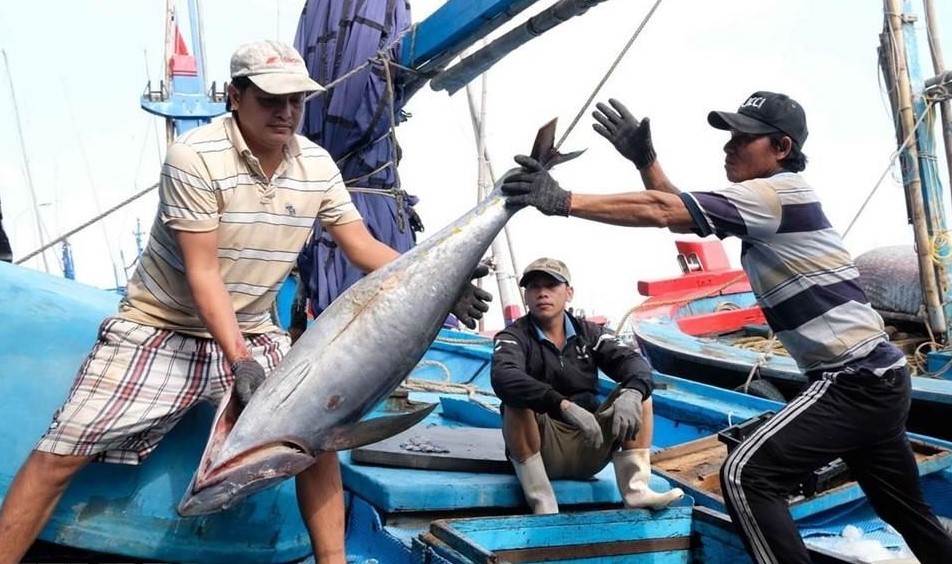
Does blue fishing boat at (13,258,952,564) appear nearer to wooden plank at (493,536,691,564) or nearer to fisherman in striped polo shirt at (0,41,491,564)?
wooden plank at (493,536,691,564)

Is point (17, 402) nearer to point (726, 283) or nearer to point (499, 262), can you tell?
point (499, 262)

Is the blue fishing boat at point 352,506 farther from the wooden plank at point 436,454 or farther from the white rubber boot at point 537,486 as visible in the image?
the white rubber boot at point 537,486

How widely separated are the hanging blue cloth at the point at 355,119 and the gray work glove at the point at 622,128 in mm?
2464

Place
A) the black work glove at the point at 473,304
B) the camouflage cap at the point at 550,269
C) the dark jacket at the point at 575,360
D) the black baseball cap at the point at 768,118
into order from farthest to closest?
the camouflage cap at the point at 550,269, the dark jacket at the point at 575,360, the black baseball cap at the point at 768,118, the black work glove at the point at 473,304

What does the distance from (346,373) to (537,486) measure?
1.09 meters

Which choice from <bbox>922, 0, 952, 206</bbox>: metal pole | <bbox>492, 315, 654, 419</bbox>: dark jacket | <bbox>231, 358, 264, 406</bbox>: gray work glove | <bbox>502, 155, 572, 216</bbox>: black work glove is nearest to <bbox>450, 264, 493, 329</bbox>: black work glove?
<bbox>502, 155, 572, 216</bbox>: black work glove

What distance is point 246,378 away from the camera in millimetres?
2283

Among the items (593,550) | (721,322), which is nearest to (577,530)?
(593,550)

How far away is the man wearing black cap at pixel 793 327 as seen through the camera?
2.52 m

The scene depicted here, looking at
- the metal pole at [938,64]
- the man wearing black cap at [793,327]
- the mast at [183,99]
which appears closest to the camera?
the man wearing black cap at [793,327]

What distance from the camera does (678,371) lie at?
25.1 feet

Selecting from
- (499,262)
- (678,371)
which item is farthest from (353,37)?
(499,262)

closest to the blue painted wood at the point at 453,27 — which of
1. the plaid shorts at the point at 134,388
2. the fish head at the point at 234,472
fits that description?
the plaid shorts at the point at 134,388

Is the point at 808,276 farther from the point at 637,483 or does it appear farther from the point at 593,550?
the point at 593,550
